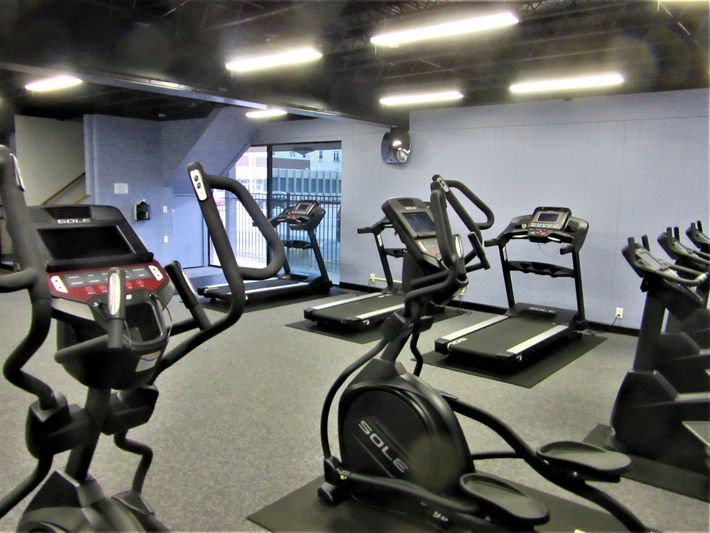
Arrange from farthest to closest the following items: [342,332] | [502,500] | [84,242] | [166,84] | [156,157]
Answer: [156,157] → [342,332] → [166,84] → [502,500] → [84,242]

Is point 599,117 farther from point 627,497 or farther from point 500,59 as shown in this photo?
point 627,497

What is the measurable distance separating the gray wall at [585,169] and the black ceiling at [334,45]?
1.24 feet

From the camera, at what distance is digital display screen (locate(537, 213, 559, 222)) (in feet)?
18.9

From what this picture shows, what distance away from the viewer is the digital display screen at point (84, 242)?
174 cm

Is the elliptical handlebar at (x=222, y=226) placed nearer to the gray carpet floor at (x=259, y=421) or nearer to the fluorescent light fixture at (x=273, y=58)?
the gray carpet floor at (x=259, y=421)


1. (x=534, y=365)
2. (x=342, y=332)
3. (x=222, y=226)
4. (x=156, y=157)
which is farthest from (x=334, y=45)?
(x=156, y=157)

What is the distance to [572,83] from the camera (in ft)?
18.1

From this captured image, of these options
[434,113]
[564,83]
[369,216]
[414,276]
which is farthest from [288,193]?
[414,276]

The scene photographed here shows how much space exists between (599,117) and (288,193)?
5397 mm

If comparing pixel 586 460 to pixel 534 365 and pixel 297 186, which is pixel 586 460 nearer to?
pixel 534 365

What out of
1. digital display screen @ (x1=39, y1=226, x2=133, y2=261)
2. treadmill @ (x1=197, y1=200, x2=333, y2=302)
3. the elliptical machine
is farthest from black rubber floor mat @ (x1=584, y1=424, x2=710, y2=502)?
treadmill @ (x1=197, y1=200, x2=333, y2=302)

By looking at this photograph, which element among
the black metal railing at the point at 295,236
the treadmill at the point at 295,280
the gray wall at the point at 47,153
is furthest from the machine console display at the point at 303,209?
the gray wall at the point at 47,153

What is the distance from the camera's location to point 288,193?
980 centimetres

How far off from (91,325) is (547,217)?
16.8 ft
